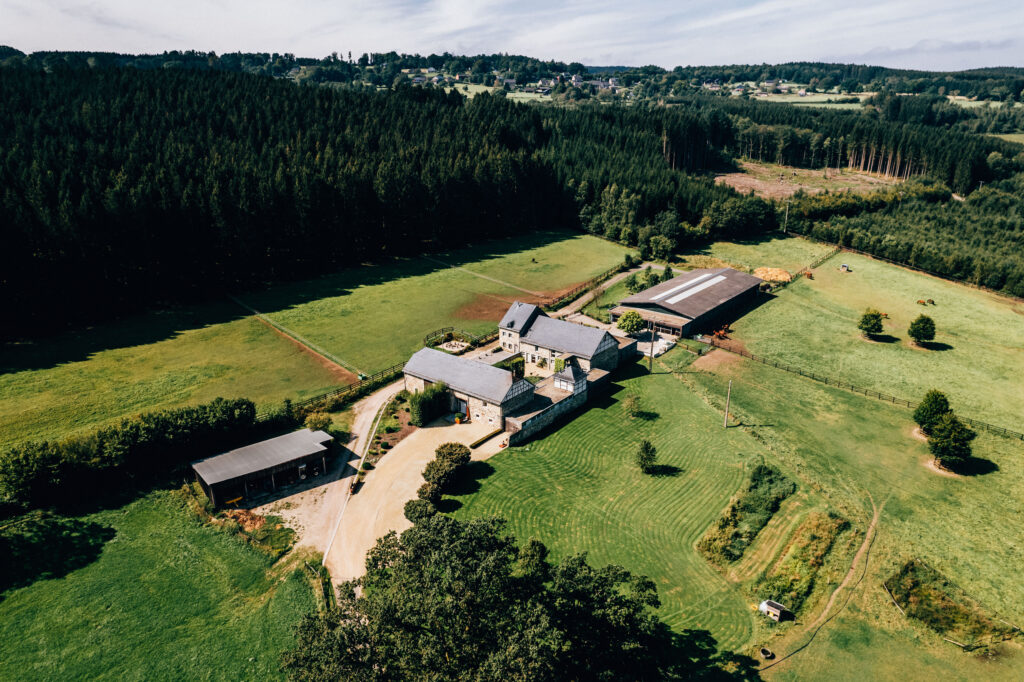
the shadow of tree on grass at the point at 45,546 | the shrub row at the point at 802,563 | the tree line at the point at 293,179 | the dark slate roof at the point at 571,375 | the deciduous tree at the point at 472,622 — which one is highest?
the tree line at the point at 293,179

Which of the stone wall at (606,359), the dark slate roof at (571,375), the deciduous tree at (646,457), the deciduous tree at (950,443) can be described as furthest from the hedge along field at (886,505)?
the dark slate roof at (571,375)

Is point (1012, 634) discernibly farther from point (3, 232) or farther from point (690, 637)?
point (3, 232)

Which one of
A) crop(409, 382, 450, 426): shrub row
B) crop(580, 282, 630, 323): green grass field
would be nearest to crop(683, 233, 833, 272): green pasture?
crop(580, 282, 630, 323): green grass field

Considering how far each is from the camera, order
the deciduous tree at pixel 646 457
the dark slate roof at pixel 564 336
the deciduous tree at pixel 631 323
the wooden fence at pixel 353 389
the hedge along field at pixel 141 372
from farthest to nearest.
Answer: the deciduous tree at pixel 631 323 < the dark slate roof at pixel 564 336 < the wooden fence at pixel 353 389 < the hedge along field at pixel 141 372 < the deciduous tree at pixel 646 457

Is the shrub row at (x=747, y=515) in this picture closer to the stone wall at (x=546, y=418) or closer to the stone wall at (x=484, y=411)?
the stone wall at (x=546, y=418)

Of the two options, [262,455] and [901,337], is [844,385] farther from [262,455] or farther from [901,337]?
[262,455]

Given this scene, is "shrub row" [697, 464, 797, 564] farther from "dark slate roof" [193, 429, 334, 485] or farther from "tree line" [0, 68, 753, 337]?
"tree line" [0, 68, 753, 337]
